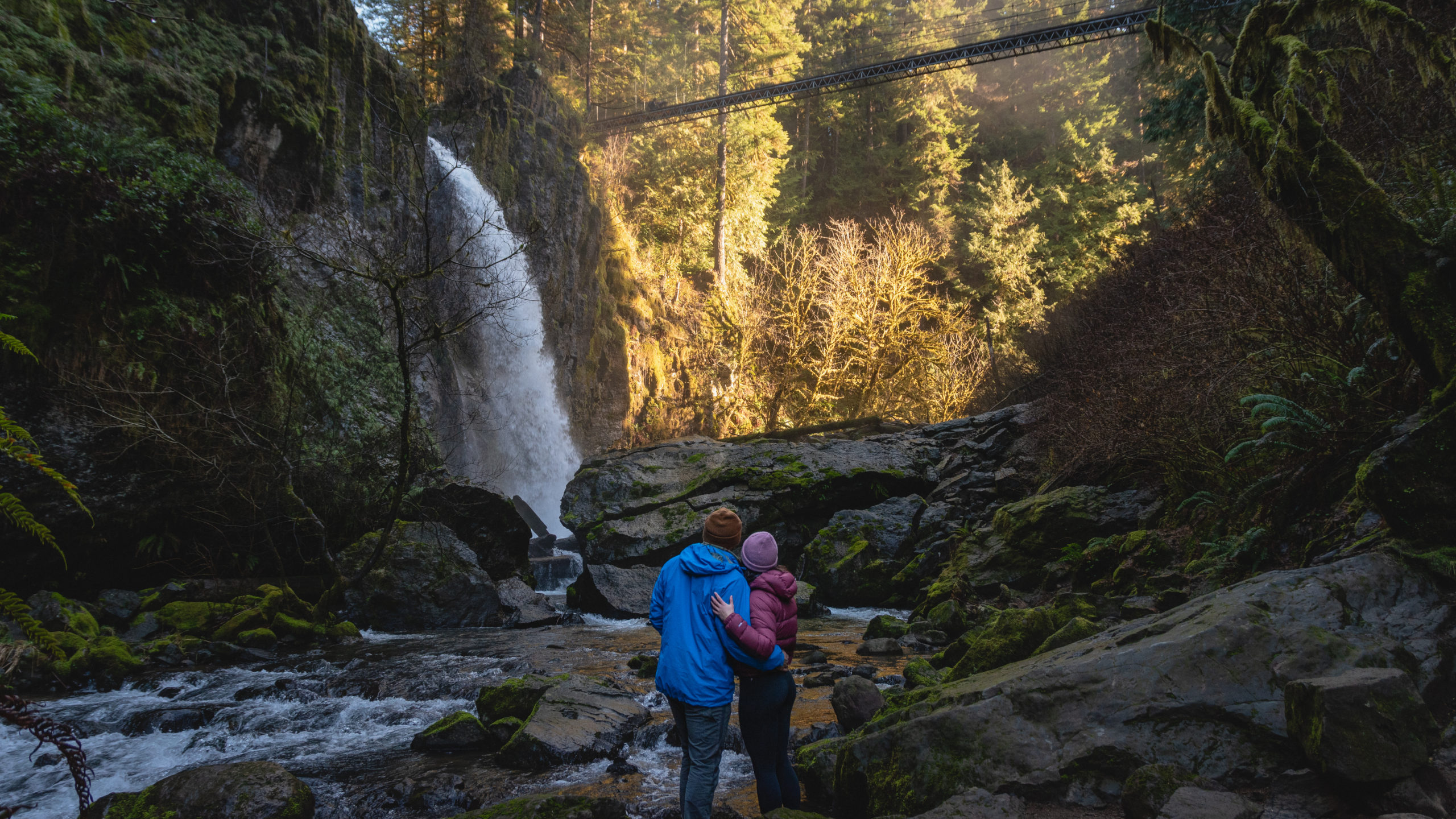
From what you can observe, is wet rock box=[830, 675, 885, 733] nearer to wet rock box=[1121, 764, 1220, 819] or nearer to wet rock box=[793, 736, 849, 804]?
wet rock box=[793, 736, 849, 804]

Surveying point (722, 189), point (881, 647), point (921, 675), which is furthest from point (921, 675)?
point (722, 189)

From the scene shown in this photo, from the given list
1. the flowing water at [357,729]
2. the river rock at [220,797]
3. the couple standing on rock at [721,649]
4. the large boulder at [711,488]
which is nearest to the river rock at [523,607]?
the large boulder at [711,488]

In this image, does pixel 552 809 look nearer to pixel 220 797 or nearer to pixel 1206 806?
pixel 220 797

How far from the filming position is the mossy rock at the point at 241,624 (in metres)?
9.59

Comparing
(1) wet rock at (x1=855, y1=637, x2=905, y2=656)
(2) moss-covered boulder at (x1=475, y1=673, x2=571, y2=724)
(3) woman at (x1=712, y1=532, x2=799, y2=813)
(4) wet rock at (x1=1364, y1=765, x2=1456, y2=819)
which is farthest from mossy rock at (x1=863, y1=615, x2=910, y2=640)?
(4) wet rock at (x1=1364, y1=765, x2=1456, y2=819)

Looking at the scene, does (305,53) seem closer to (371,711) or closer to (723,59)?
(371,711)

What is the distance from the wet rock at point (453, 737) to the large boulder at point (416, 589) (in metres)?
5.61

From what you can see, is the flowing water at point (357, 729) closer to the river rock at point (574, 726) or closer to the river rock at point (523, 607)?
the river rock at point (574, 726)

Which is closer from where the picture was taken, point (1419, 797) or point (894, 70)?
point (1419, 797)

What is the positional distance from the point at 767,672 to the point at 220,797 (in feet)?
11.3

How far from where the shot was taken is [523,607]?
12859 mm

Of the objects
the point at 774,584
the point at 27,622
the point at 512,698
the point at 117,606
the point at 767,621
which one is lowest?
the point at 512,698

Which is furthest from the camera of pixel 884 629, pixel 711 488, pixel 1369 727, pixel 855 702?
pixel 711 488

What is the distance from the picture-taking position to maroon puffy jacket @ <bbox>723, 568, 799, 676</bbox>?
3727 mm
